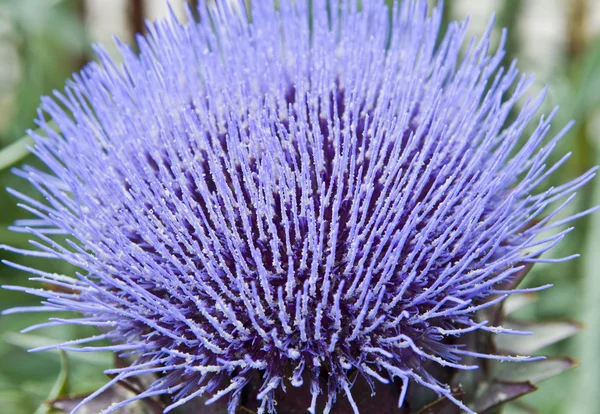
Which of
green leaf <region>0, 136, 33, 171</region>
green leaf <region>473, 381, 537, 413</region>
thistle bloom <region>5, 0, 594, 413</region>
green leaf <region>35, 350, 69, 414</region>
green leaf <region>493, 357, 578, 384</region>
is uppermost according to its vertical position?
green leaf <region>0, 136, 33, 171</region>

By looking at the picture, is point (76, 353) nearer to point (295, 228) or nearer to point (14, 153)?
point (14, 153)

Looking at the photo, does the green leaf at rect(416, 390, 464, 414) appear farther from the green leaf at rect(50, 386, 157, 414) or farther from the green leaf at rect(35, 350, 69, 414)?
the green leaf at rect(35, 350, 69, 414)

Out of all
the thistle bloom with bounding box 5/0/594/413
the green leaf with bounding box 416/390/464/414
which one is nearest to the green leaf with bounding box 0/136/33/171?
the thistle bloom with bounding box 5/0/594/413

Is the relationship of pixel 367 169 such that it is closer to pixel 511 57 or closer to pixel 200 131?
pixel 200 131

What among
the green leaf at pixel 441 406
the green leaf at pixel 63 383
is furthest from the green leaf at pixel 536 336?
the green leaf at pixel 63 383

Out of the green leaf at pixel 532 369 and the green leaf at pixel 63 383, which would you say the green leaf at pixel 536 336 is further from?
the green leaf at pixel 63 383

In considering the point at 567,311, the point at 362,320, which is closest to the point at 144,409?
the point at 362,320
